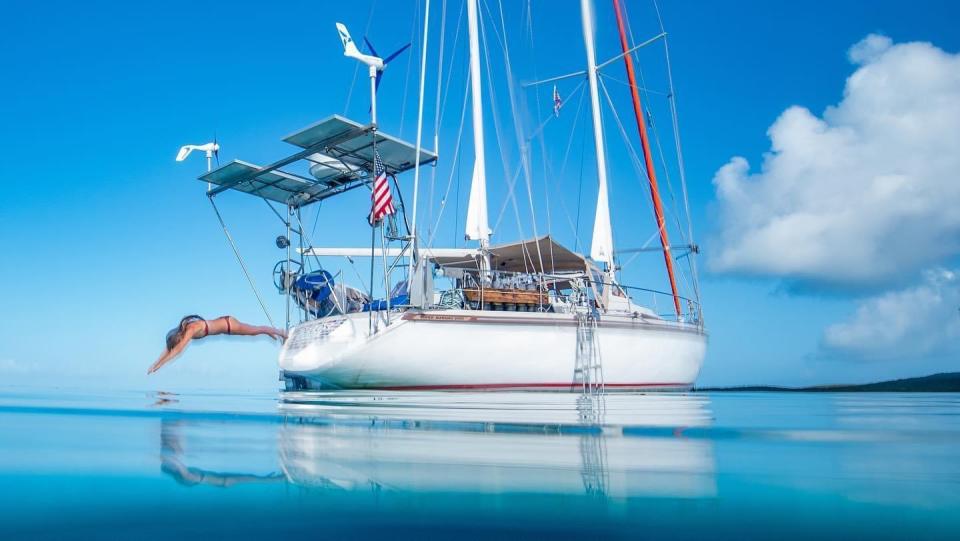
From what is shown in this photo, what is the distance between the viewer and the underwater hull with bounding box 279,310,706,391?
12.7m

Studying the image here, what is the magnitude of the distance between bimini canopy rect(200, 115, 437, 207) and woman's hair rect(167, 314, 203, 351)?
3.13 meters

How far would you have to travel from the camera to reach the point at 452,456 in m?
2.92

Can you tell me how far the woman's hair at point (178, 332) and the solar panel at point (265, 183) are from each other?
3355 mm

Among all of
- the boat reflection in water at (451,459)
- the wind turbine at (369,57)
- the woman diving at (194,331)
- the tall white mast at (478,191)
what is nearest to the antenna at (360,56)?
the wind turbine at (369,57)

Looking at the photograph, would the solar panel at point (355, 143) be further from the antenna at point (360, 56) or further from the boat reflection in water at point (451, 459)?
the boat reflection in water at point (451, 459)

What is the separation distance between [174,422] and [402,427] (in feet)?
6.09

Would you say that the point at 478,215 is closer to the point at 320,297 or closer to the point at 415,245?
the point at 415,245

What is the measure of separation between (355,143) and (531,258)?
6497 millimetres

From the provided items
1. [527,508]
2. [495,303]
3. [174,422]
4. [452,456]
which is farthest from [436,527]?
[495,303]

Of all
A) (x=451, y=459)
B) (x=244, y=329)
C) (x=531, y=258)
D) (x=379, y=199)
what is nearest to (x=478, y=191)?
(x=531, y=258)

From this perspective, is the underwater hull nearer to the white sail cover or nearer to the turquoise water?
the white sail cover

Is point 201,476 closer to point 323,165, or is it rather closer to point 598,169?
point 323,165

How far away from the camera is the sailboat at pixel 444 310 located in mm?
12781

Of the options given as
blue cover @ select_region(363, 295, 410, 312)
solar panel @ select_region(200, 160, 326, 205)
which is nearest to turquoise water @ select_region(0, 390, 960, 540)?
blue cover @ select_region(363, 295, 410, 312)
